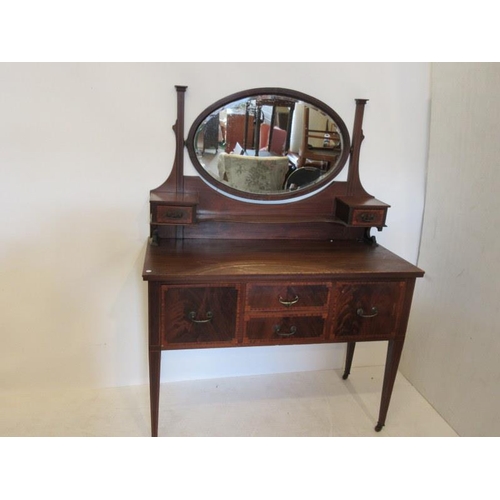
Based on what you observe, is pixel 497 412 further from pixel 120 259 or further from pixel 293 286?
pixel 120 259

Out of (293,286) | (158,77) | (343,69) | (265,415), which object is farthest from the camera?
(265,415)

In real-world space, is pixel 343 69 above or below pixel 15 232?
above

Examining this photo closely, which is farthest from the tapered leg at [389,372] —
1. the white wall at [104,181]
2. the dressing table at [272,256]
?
the white wall at [104,181]

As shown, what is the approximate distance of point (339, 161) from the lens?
74.5 inches

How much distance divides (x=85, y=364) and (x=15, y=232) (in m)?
0.72

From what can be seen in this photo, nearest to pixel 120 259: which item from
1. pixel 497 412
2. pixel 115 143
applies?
pixel 115 143

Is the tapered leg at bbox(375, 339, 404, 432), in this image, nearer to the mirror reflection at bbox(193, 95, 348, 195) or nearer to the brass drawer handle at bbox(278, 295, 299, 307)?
the brass drawer handle at bbox(278, 295, 299, 307)

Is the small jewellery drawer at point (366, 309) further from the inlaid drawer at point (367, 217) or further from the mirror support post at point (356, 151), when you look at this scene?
the mirror support post at point (356, 151)

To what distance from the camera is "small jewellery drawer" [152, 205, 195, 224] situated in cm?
167

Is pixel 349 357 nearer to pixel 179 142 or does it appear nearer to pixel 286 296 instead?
pixel 286 296

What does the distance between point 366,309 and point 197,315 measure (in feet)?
2.24

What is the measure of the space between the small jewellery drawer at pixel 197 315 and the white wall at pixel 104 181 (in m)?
0.48

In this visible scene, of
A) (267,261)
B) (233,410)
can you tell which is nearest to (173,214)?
(267,261)

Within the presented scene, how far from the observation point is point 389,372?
1.80 meters
